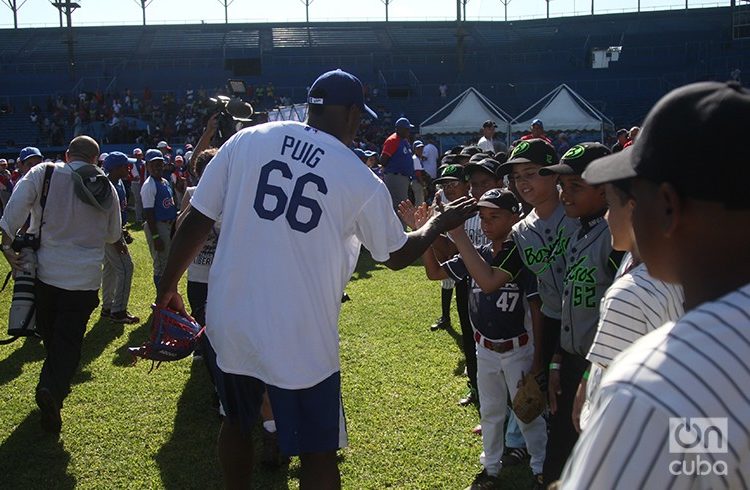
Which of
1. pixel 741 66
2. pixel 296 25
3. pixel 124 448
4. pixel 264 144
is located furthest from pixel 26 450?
pixel 296 25

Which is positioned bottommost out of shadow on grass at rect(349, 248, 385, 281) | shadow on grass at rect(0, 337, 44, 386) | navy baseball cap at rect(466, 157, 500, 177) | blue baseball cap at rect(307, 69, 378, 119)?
shadow on grass at rect(349, 248, 385, 281)

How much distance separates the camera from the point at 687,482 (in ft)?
3.44

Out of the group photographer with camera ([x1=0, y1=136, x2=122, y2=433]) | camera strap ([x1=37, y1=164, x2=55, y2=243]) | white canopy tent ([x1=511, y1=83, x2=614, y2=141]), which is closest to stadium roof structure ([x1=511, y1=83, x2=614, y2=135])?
white canopy tent ([x1=511, y1=83, x2=614, y2=141])

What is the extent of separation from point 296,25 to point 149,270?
40.2 meters

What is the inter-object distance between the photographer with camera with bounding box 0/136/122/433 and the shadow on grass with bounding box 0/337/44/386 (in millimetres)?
1570

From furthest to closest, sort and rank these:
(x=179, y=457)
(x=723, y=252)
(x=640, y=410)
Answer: (x=179, y=457) < (x=723, y=252) < (x=640, y=410)

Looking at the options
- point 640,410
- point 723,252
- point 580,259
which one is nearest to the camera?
point 640,410

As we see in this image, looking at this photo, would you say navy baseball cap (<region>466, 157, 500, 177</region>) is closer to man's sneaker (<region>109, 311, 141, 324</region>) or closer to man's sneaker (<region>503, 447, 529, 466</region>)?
man's sneaker (<region>503, 447, 529, 466</region>)

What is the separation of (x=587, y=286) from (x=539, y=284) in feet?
2.01

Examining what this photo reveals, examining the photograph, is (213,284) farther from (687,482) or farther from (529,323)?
(687,482)

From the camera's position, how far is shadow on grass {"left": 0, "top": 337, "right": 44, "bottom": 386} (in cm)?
641

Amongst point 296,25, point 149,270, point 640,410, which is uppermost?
point 296,25

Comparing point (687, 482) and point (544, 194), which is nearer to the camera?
point (687, 482)

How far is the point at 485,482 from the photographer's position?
3893mm
